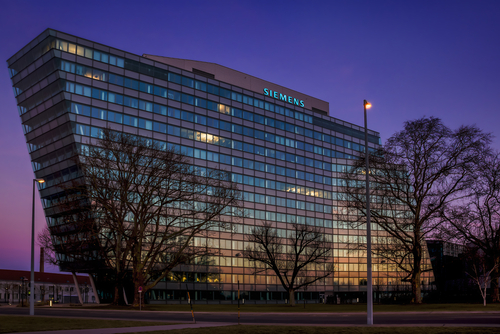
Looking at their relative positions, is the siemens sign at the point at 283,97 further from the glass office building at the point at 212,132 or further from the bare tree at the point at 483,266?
the bare tree at the point at 483,266

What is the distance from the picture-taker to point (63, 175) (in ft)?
222

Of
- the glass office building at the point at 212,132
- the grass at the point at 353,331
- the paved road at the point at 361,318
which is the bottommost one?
the paved road at the point at 361,318

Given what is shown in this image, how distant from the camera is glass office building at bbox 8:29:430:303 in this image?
218ft

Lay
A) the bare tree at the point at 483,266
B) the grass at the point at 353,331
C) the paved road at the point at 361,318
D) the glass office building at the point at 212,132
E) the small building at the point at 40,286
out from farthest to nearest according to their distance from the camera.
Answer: the small building at the point at 40,286 < the glass office building at the point at 212,132 < the bare tree at the point at 483,266 < the paved road at the point at 361,318 < the grass at the point at 353,331

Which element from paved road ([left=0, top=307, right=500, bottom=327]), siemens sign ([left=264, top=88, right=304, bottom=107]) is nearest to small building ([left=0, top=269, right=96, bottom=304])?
siemens sign ([left=264, top=88, right=304, bottom=107])

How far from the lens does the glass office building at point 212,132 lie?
6656 cm

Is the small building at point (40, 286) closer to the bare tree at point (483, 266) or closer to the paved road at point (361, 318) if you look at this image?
the bare tree at point (483, 266)

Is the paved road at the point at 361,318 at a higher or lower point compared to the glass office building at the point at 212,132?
lower

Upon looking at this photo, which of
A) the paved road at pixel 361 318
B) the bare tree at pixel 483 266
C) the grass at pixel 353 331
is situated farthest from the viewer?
the bare tree at pixel 483 266

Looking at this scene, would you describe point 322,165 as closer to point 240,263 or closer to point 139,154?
point 240,263

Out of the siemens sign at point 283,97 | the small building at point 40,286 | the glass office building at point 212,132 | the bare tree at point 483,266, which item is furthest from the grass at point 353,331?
the small building at point 40,286

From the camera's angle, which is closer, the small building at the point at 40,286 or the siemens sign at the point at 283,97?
the siemens sign at the point at 283,97

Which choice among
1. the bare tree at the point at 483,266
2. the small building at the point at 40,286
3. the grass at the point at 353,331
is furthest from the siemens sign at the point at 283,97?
the grass at the point at 353,331

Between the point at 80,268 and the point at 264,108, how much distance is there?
45.5 metres
